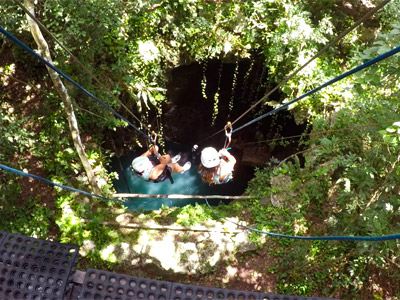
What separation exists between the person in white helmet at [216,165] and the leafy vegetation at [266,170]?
3.79 feet

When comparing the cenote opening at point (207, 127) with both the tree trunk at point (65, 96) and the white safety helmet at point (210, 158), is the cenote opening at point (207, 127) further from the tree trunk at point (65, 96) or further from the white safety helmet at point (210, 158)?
the white safety helmet at point (210, 158)

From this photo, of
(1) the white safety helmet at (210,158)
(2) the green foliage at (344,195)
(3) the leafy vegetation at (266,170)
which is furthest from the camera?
(1) the white safety helmet at (210,158)

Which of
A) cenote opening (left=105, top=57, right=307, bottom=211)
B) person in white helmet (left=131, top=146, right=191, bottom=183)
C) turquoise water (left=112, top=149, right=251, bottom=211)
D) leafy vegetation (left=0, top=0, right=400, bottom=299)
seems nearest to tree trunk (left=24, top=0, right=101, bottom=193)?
leafy vegetation (left=0, top=0, right=400, bottom=299)

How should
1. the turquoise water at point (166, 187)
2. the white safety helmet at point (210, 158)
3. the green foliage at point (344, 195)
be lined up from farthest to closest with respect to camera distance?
the turquoise water at point (166, 187), the white safety helmet at point (210, 158), the green foliage at point (344, 195)

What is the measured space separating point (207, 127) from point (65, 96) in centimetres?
539

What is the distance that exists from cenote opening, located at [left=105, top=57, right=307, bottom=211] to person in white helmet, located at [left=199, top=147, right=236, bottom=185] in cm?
295

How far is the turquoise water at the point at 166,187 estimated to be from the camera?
32.0ft

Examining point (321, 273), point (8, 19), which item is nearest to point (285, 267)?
point (321, 273)

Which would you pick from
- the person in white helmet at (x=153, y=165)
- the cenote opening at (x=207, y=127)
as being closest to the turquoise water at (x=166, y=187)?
the cenote opening at (x=207, y=127)

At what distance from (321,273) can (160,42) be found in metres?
5.55

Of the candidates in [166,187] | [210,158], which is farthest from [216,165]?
[166,187]

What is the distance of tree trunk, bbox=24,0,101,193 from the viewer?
4.99 meters

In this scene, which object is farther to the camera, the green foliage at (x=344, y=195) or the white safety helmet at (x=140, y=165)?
the white safety helmet at (x=140, y=165)

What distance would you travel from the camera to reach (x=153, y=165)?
6371 mm
